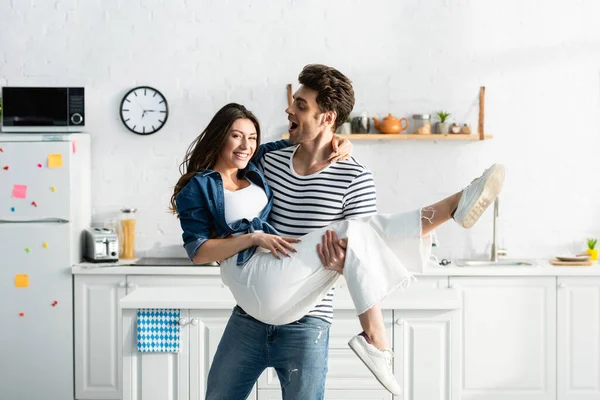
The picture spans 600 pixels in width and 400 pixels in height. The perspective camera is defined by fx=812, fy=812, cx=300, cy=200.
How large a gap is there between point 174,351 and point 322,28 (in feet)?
8.69

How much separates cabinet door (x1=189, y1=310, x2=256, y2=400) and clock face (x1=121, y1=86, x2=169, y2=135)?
88.0 inches

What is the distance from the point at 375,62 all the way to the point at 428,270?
1359 millimetres

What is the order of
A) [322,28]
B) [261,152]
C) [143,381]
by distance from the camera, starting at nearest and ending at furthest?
[261,152] → [143,381] → [322,28]

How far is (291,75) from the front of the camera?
16.6ft

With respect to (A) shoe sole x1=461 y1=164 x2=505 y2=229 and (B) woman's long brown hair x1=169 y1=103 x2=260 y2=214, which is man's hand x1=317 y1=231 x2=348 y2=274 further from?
(B) woman's long brown hair x1=169 y1=103 x2=260 y2=214

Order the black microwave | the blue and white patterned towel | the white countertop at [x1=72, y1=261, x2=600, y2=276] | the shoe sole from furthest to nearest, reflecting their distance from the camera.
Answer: the black microwave < the white countertop at [x1=72, y1=261, x2=600, y2=276] < the blue and white patterned towel < the shoe sole

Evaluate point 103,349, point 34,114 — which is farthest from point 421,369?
point 34,114

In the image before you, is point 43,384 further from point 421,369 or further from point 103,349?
point 421,369

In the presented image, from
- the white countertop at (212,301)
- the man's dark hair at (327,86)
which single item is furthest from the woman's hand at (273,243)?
the white countertop at (212,301)

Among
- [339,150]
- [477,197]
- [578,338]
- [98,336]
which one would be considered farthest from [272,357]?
[578,338]

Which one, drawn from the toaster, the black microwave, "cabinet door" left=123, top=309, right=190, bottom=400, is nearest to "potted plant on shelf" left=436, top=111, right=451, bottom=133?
the toaster

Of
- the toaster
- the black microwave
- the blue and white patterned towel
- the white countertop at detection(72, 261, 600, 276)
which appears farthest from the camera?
the black microwave

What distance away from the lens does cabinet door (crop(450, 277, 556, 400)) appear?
4617 millimetres

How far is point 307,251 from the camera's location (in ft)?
7.13
